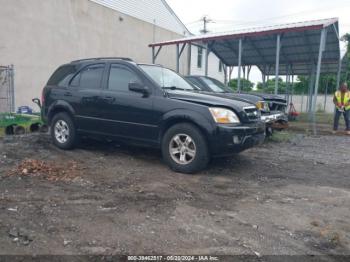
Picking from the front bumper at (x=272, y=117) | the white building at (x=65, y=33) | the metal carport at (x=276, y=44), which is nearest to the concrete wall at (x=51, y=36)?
the white building at (x=65, y=33)

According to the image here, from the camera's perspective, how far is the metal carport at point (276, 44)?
40.1 feet

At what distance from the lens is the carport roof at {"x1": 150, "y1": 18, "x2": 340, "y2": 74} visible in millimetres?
12227

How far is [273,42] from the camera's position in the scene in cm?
1612

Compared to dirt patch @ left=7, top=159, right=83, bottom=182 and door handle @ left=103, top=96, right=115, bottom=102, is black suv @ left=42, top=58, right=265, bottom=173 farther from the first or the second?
dirt patch @ left=7, top=159, right=83, bottom=182

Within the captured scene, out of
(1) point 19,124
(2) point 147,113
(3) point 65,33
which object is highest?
(3) point 65,33

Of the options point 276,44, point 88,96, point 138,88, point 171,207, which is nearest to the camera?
point 171,207

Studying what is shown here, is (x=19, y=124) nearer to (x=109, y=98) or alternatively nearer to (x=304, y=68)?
(x=109, y=98)

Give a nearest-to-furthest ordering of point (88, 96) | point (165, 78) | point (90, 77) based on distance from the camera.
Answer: point (165, 78) → point (88, 96) → point (90, 77)

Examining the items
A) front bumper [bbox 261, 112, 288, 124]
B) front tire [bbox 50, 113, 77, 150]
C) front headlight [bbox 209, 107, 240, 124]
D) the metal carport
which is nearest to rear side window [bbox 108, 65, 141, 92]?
front tire [bbox 50, 113, 77, 150]

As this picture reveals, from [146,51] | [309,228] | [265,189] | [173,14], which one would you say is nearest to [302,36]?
[146,51]

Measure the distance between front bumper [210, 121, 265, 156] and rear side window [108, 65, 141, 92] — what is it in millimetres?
1784

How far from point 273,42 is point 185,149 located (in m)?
12.5

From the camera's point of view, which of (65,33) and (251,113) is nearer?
(251,113)

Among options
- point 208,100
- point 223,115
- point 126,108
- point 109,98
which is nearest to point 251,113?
point 223,115
